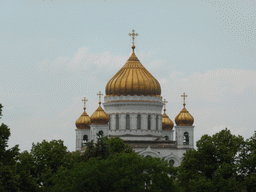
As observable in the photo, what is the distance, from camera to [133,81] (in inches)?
4097

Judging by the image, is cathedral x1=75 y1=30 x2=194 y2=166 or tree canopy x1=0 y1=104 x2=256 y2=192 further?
cathedral x1=75 y1=30 x2=194 y2=166

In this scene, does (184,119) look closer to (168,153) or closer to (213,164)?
(168,153)

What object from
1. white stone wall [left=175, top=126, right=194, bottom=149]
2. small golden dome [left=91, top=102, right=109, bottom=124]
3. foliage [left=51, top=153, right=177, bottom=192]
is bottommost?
foliage [left=51, top=153, right=177, bottom=192]

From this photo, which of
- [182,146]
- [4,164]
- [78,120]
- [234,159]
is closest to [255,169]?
[234,159]

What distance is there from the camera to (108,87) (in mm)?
105125

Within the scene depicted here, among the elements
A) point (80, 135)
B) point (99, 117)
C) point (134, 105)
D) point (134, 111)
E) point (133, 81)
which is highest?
point (133, 81)

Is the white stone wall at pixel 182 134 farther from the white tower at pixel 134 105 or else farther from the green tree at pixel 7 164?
the green tree at pixel 7 164

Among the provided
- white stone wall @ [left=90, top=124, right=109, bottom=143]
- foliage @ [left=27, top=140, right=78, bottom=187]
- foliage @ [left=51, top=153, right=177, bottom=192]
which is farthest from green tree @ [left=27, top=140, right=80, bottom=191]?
white stone wall @ [left=90, top=124, right=109, bottom=143]

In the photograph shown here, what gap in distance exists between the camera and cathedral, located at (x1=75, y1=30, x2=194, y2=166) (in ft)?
330

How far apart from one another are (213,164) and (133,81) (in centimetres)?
3491

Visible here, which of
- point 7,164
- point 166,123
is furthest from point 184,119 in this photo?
point 7,164

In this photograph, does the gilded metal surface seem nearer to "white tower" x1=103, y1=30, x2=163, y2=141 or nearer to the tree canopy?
"white tower" x1=103, y1=30, x2=163, y2=141

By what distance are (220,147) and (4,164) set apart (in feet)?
67.3

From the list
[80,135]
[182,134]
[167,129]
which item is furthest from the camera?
[167,129]
